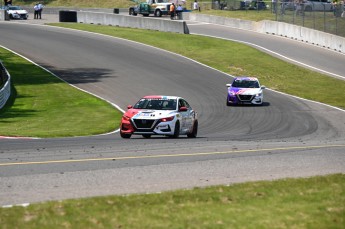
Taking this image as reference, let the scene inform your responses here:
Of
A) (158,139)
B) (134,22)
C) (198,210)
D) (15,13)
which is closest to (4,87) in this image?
(158,139)

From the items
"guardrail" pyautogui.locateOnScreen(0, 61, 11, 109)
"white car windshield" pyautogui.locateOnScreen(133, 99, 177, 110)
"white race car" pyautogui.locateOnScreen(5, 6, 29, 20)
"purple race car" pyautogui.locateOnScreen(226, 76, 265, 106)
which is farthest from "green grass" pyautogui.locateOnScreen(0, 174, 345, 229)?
"white race car" pyautogui.locateOnScreen(5, 6, 29, 20)

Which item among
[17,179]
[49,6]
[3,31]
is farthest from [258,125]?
[49,6]

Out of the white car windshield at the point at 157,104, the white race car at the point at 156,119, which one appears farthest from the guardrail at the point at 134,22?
the white race car at the point at 156,119

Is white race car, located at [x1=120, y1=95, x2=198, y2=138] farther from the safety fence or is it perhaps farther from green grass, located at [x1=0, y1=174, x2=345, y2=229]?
the safety fence

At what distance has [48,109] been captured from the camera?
125 feet

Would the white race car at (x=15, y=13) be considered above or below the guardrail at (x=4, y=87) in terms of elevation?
above

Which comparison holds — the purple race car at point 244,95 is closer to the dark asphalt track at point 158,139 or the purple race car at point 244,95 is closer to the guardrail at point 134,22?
the dark asphalt track at point 158,139

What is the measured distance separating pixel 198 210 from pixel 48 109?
2769cm

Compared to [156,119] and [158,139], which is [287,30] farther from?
[158,139]

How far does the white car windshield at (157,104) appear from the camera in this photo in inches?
1027

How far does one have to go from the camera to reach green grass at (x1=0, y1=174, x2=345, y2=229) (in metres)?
10.4

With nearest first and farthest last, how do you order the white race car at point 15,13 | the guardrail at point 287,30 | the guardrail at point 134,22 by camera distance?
the guardrail at point 287,30 < the guardrail at point 134,22 < the white race car at point 15,13

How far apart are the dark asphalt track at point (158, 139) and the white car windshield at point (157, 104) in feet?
4.67

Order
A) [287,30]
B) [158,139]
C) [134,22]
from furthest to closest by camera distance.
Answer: [134,22]
[287,30]
[158,139]
